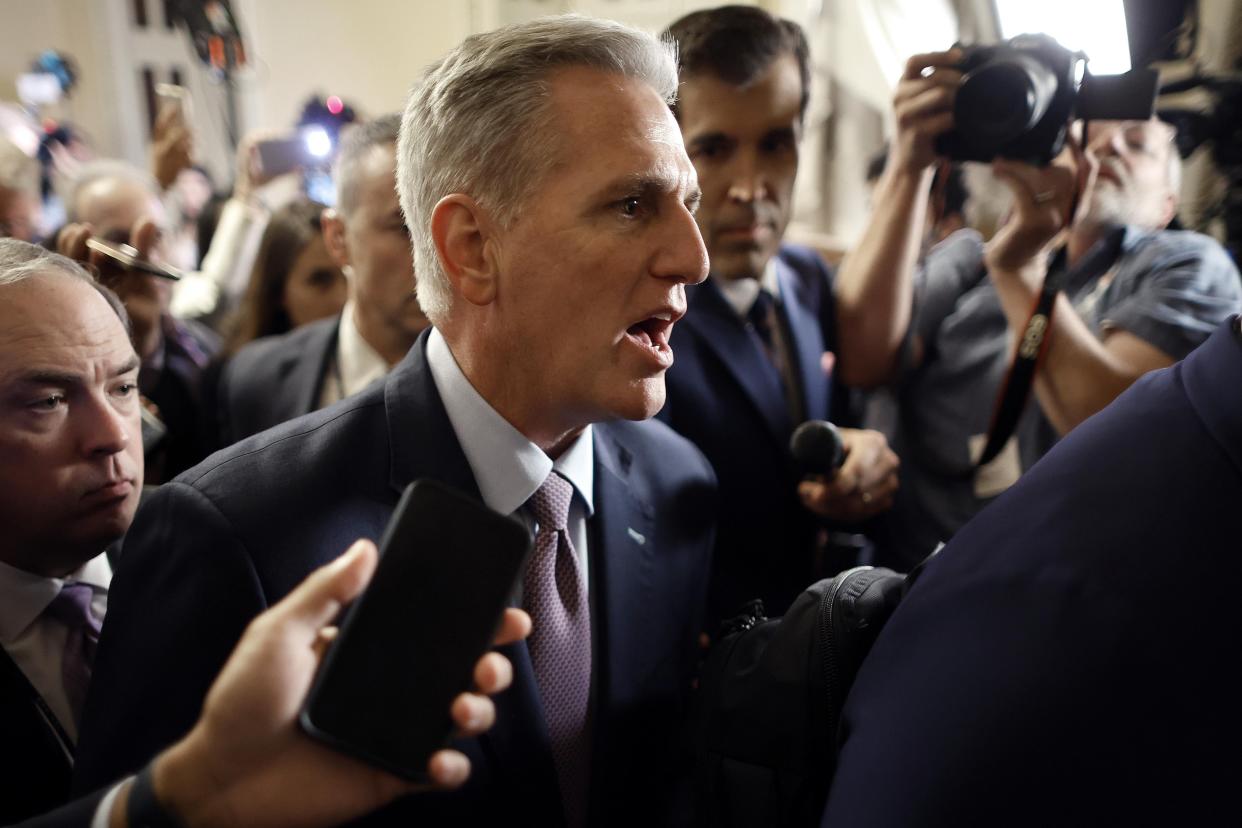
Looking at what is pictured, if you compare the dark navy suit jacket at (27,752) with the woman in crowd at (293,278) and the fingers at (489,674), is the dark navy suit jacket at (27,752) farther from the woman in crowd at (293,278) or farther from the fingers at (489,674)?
the woman in crowd at (293,278)

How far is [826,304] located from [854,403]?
0.24m

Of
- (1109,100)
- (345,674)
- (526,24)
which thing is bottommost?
(345,674)

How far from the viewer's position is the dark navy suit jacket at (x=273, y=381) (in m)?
1.78

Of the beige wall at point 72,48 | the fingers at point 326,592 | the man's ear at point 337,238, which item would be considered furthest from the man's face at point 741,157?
the beige wall at point 72,48

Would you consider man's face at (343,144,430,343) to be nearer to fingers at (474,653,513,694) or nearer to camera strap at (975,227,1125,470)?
camera strap at (975,227,1125,470)

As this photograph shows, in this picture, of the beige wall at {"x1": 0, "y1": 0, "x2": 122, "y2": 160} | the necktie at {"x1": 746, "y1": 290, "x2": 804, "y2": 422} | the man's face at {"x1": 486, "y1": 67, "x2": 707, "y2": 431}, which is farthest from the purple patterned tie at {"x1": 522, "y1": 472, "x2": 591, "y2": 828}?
the beige wall at {"x1": 0, "y1": 0, "x2": 122, "y2": 160}

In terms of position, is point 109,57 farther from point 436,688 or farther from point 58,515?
point 436,688

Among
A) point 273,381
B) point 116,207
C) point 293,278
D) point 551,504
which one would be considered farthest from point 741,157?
point 116,207

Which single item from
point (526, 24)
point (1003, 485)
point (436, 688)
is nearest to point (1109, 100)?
point (1003, 485)

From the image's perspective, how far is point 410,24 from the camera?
19.4 feet

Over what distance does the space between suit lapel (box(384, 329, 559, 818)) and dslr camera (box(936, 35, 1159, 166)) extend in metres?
0.90

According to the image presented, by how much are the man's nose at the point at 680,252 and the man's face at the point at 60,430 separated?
23.7 inches

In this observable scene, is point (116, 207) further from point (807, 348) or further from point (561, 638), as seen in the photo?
point (561, 638)

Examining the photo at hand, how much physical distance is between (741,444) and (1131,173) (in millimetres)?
998
